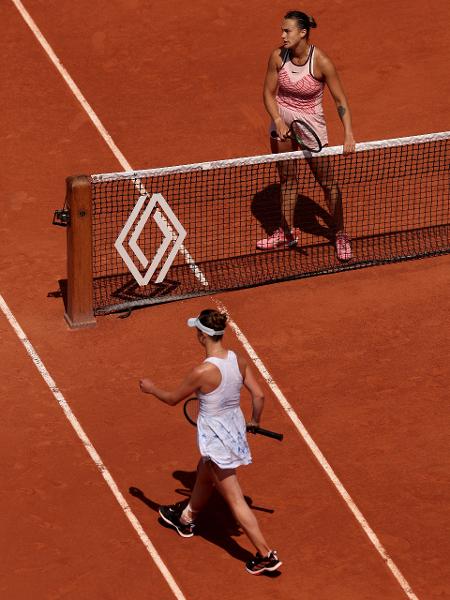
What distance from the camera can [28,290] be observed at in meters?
17.8

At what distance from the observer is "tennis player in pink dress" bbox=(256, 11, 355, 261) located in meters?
17.5

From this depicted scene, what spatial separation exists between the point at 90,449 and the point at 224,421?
2130mm

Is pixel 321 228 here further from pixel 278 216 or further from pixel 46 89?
pixel 46 89

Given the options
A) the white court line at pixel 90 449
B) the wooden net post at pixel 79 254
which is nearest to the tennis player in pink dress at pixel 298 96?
the wooden net post at pixel 79 254

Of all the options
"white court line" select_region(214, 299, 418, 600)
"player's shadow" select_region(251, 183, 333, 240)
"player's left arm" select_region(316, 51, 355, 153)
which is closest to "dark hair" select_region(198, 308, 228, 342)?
"white court line" select_region(214, 299, 418, 600)

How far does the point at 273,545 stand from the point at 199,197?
577 cm

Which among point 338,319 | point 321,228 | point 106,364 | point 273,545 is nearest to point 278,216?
Answer: point 321,228

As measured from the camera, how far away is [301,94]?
1775 centimetres

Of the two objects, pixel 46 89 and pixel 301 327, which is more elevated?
pixel 46 89

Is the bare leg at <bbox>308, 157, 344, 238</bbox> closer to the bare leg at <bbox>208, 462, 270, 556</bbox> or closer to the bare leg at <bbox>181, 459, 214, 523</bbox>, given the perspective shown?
the bare leg at <bbox>181, 459, 214, 523</bbox>

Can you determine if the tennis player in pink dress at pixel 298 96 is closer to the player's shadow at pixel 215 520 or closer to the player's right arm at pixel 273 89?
the player's right arm at pixel 273 89

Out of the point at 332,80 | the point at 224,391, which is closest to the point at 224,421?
the point at 224,391

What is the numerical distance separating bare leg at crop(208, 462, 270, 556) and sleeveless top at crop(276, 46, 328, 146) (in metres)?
5.13

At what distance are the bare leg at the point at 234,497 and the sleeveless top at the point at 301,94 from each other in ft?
16.8
